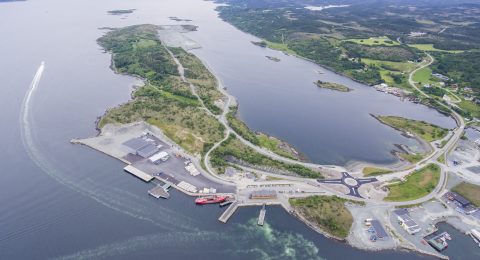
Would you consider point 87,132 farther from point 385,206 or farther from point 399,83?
point 399,83

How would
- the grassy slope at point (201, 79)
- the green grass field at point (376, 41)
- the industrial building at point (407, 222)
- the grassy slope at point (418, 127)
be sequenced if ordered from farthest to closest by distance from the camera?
1. the green grass field at point (376, 41)
2. the grassy slope at point (201, 79)
3. the grassy slope at point (418, 127)
4. the industrial building at point (407, 222)

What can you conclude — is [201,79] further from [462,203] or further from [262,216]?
[462,203]

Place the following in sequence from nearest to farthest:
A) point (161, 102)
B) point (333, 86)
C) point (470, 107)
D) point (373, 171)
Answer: point (373, 171) < point (161, 102) < point (470, 107) < point (333, 86)

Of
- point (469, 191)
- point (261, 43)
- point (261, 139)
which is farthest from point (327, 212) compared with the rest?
point (261, 43)

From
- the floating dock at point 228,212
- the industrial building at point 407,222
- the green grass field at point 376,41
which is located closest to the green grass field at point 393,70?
the green grass field at point 376,41

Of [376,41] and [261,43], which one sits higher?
[376,41]

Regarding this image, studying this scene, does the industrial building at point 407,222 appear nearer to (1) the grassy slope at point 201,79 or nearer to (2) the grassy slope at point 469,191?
(2) the grassy slope at point 469,191

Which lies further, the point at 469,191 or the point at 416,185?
the point at 416,185
